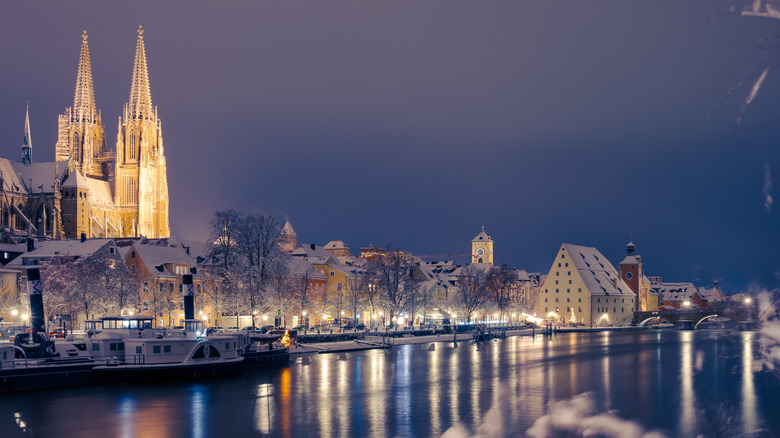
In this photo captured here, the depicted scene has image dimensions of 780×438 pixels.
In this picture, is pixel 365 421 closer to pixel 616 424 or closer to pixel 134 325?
pixel 616 424

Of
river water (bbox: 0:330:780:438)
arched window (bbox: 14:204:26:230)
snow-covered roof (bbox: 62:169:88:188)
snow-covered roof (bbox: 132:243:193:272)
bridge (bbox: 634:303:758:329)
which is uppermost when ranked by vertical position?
snow-covered roof (bbox: 62:169:88:188)

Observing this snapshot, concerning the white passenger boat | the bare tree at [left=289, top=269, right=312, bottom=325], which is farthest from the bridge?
the white passenger boat

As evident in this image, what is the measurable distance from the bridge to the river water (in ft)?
287

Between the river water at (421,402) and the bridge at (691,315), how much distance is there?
8739 centimetres

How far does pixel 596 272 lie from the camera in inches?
6924

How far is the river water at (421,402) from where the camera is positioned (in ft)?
137

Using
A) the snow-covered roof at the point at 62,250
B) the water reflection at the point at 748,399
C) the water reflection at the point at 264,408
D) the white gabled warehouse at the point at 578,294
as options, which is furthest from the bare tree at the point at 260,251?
the white gabled warehouse at the point at 578,294

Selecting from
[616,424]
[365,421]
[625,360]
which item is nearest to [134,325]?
[365,421]

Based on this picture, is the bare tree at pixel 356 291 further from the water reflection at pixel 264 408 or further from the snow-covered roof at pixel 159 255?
the water reflection at pixel 264 408

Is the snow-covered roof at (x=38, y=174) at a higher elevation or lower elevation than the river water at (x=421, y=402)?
higher

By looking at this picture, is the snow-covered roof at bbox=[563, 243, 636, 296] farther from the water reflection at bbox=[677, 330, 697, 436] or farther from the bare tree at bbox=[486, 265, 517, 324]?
the water reflection at bbox=[677, 330, 697, 436]

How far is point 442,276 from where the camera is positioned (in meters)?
168

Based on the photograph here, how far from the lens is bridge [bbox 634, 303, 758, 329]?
525 ft

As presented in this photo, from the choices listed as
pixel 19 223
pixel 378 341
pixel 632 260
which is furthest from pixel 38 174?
pixel 632 260
